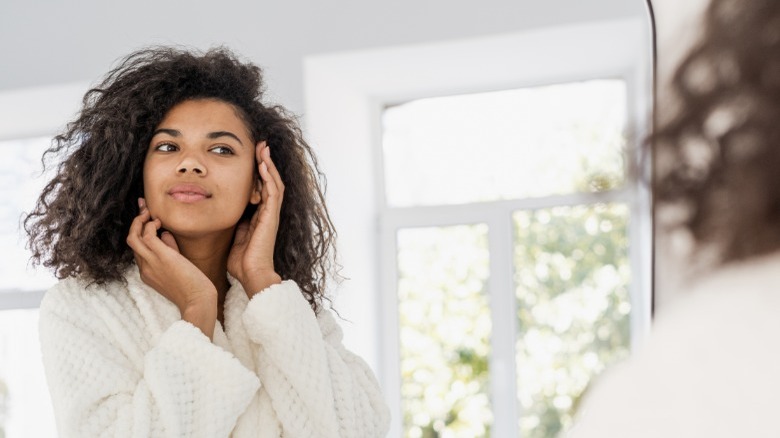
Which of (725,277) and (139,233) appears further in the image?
(139,233)

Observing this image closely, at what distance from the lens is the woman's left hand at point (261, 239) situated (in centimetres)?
158

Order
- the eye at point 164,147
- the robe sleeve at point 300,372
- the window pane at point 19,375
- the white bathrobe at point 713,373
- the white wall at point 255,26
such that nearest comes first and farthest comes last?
1. the white bathrobe at point 713,373
2. the robe sleeve at point 300,372
3. the eye at point 164,147
4. the white wall at point 255,26
5. the window pane at point 19,375

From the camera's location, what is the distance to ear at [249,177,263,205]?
1.67m

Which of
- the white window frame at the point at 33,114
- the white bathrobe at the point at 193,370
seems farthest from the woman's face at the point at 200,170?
the white window frame at the point at 33,114

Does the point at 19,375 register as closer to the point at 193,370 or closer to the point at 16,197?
the point at 16,197

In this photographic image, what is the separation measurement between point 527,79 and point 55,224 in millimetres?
1889

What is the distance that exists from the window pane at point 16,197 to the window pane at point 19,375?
128 mm

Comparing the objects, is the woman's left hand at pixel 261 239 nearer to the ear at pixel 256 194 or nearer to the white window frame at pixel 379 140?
the ear at pixel 256 194

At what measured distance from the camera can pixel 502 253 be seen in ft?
10.7

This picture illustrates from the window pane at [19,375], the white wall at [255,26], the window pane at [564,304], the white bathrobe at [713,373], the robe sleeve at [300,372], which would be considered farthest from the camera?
the window pane at [19,375]

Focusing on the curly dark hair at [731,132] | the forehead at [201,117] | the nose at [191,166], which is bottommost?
the nose at [191,166]

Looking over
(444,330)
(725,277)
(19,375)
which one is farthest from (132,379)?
(19,375)

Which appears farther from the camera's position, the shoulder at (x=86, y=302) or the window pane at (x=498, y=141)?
the window pane at (x=498, y=141)

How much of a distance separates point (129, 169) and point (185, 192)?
0.45 ft
